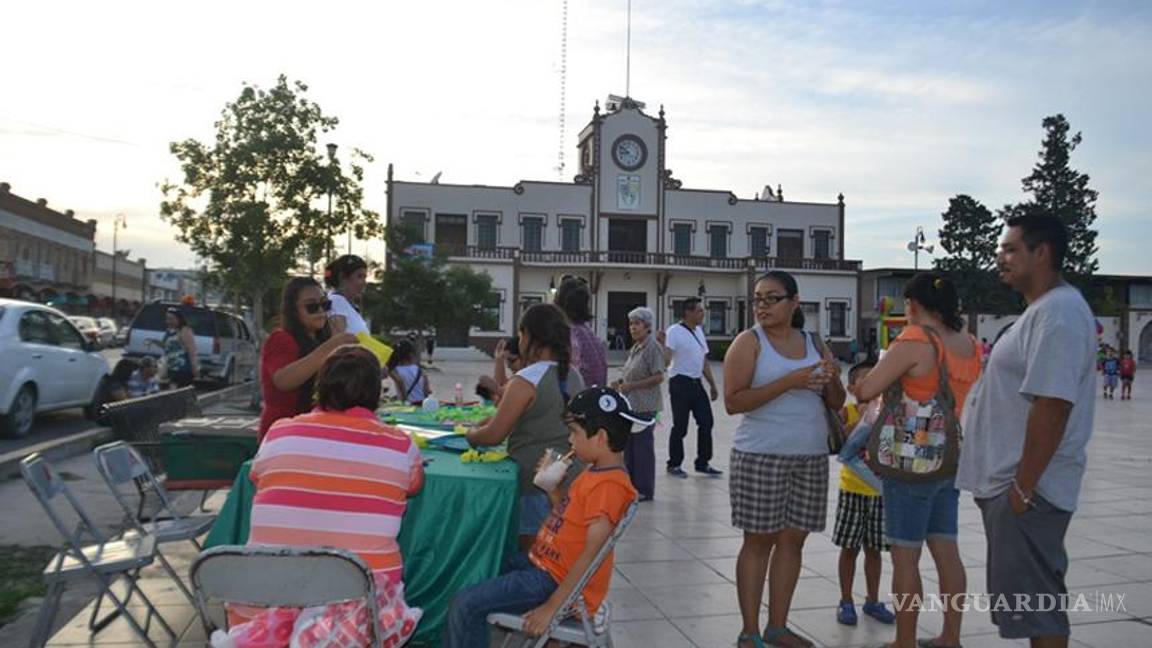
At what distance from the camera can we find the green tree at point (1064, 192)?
5359 centimetres

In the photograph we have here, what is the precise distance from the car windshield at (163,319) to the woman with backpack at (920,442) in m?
15.8

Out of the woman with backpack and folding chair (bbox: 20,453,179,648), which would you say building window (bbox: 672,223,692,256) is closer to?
the woman with backpack

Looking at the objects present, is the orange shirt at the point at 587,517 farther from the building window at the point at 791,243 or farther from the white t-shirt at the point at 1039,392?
the building window at the point at 791,243

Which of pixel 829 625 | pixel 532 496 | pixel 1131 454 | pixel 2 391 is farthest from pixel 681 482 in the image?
pixel 2 391


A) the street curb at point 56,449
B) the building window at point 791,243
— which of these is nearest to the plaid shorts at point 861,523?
the street curb at point 56,449

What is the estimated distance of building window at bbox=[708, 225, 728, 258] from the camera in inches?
1954

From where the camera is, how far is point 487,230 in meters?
47.5

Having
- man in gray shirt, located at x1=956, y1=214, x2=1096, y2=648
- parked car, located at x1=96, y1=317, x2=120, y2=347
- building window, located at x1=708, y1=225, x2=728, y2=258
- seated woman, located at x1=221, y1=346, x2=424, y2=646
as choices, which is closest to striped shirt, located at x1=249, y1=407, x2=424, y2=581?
seated woman, located at x1=221, y1=346, x2=424, y2=646

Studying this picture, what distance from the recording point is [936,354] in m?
3.88

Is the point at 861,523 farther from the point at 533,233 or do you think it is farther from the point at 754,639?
the point at 533,233

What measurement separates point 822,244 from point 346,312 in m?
48.3

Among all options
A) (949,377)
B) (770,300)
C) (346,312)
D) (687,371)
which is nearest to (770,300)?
(770,300)

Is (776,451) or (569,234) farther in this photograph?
(569,234)

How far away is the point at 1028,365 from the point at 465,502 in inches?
94.0
